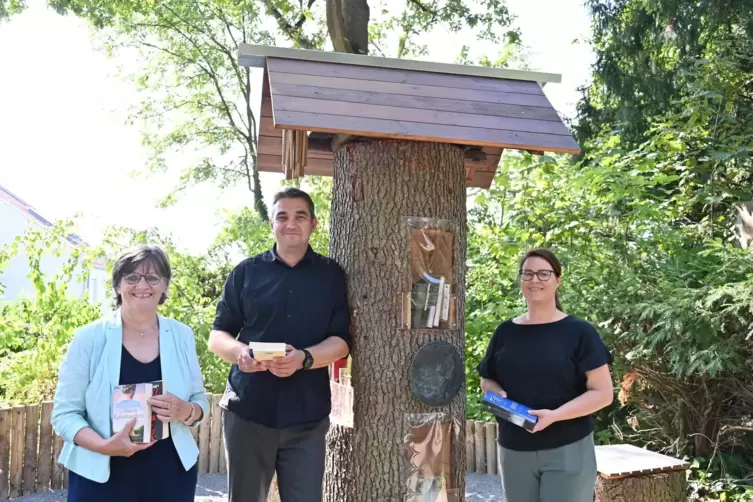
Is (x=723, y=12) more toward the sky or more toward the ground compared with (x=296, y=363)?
more toward the sky

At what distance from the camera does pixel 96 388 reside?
7.06 ft

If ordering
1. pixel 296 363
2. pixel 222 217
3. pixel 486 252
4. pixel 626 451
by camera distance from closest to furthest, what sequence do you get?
pixel 296 363 < pixel 626 451 < pixel 486 252 < pixel 222 217

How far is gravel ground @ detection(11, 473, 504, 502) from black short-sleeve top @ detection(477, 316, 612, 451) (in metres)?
3.21

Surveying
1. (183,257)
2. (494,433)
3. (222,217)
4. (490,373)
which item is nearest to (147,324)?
(490,373)

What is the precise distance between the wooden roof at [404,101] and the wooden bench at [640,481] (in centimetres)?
232

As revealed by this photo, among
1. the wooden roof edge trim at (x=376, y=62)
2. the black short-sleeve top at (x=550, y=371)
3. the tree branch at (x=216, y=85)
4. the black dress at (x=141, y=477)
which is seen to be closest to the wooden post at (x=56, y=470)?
the black dress at (x=141, y=477)

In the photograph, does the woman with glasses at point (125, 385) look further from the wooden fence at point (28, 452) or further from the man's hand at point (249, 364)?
the wooden fence at point (28, 452)

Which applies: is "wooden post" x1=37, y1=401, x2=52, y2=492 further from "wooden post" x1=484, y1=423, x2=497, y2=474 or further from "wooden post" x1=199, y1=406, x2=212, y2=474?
"wooden post" x1=484, y1=423, x2=497, y2=474

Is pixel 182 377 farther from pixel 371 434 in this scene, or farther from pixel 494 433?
pixel 494 433

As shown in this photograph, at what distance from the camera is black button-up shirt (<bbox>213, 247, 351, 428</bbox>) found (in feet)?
8.51

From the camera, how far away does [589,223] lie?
5711 millimetres

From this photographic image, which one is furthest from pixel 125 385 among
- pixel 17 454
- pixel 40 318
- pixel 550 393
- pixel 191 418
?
pixel 40 318

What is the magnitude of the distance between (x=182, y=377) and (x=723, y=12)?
747 centimetres

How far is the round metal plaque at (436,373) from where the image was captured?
291cm
